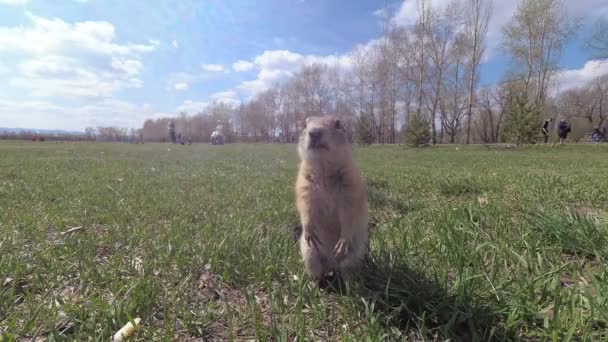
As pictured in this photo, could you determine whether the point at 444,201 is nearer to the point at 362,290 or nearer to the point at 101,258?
the point at 362,290

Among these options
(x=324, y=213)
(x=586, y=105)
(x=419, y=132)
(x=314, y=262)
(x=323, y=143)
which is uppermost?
(x=586, y=105)

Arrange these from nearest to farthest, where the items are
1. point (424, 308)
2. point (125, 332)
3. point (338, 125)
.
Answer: point (125, 332)
point (424, 308)
point (338, 125)

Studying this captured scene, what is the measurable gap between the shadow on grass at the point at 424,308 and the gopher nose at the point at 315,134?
1.02m

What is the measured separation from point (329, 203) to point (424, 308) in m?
0.88

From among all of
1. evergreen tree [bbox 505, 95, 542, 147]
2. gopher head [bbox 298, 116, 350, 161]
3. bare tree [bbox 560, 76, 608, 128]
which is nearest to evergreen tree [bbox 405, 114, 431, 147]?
evergreen tree [bbox 505, 95, 542, 147]

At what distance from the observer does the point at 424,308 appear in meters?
1.84

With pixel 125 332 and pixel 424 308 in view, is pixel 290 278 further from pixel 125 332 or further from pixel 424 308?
pixel 125 332

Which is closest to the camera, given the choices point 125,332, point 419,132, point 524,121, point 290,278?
point 125,332

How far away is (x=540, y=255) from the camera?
88.6 inches

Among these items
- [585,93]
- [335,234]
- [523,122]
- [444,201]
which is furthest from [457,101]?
[335,234]

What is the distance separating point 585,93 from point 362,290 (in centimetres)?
7949

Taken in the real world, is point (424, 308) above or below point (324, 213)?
below

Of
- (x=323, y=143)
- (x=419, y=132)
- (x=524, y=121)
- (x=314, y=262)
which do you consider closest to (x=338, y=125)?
(x=323, y=143)

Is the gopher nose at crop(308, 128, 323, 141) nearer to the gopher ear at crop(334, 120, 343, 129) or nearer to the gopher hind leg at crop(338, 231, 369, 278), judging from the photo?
the gopher ear at crop(334, 120, 343, 129)
